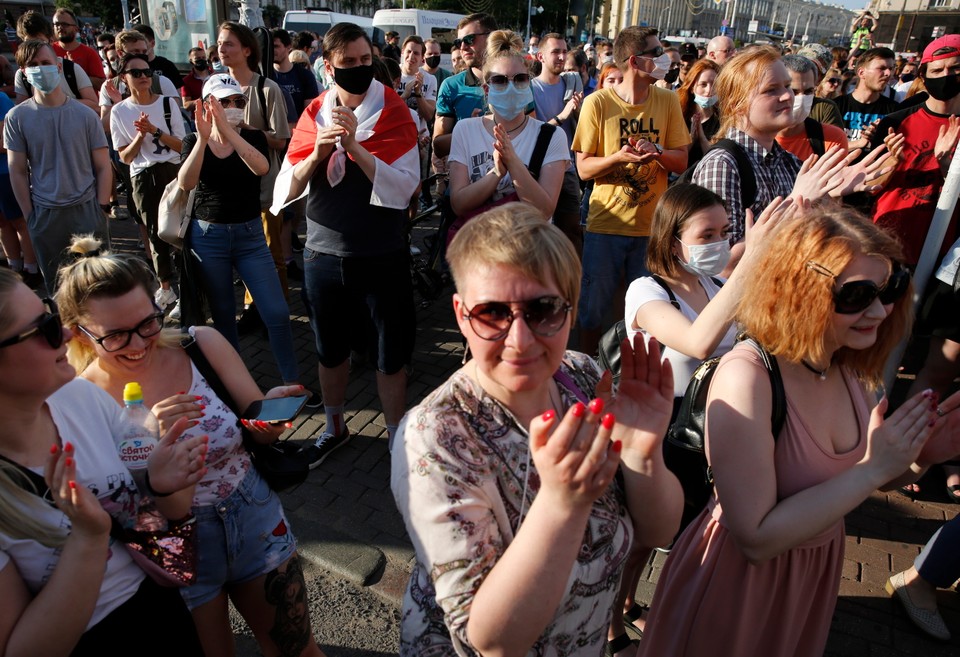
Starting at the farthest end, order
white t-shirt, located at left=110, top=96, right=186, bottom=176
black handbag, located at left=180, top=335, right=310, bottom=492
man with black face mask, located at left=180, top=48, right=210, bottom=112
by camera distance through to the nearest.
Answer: man with black face mask, located at left=180, top=48, right=210, bottom=112
white t-shirt, located at left=110, top=96, right=186, bottom=176
black handbag, located at left=180, top=335, right=310, bottom=492

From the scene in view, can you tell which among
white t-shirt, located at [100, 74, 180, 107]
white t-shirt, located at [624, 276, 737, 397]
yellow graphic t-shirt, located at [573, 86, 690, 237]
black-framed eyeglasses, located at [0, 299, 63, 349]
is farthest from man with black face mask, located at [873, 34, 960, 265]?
white t-shirt, located at [100, 74, 180, 107]

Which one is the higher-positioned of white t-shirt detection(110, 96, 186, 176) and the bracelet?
white t-shirt detection(110, 96, 186, 176)

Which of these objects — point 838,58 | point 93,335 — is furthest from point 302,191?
point 838,58

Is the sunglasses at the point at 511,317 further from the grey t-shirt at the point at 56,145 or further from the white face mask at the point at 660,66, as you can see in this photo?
the grey t-shirt at the point at 56,145

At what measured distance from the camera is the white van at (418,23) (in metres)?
20.3

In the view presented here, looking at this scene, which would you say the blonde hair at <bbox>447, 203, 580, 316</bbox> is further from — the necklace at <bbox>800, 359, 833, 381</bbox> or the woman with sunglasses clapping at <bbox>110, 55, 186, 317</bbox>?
the woman with sunglasses clapping at <bbox>110, 55, 186, 317</bbox>

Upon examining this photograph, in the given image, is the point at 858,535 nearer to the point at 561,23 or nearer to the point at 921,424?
the point at 921,424

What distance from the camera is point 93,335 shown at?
77.8 inches

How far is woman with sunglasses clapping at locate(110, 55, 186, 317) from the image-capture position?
525cm

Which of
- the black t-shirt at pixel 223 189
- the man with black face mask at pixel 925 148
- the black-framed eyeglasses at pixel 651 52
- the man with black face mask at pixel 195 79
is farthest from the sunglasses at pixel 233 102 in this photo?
the man with black face mask at pixel 925 148

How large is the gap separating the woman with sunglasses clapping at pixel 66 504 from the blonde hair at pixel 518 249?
941 mm

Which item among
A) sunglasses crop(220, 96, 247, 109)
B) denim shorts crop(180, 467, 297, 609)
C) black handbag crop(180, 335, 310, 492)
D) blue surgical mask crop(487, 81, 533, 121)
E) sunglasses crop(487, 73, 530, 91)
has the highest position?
sunglasses crop(487, 73, 530, 91)

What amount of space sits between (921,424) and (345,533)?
2621 mm

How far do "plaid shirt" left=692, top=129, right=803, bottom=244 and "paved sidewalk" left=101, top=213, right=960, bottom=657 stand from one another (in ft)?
5.87
